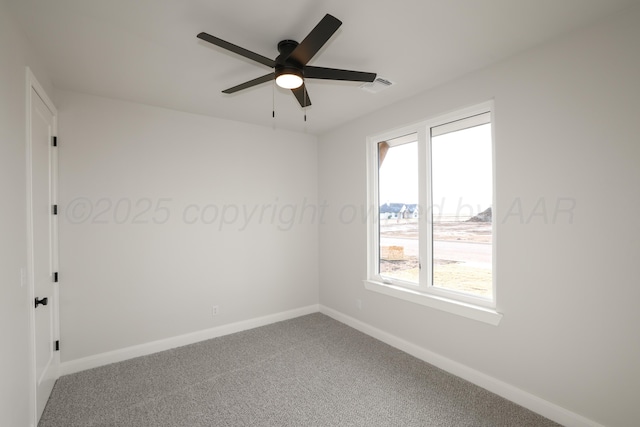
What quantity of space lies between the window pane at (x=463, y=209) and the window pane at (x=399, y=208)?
25 cm

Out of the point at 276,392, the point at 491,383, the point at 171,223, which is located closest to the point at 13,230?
the point at 171,223

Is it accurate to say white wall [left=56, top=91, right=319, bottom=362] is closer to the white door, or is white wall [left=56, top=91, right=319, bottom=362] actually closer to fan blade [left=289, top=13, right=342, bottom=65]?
the white door

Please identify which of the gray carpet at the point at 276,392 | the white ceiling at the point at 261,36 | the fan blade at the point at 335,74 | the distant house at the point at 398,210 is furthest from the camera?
the distant house at the point at 398,210

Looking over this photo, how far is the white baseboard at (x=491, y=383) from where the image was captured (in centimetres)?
208

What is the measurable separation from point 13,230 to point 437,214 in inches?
131

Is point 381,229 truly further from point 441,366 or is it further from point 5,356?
point 5,356

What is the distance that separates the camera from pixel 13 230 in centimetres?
177

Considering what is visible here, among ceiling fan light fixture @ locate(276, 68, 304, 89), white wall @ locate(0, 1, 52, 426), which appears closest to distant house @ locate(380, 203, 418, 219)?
ceiling fan light fixture @ locate(276, 68, 304, 89)

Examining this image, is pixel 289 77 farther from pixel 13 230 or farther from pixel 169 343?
pixel 169 343

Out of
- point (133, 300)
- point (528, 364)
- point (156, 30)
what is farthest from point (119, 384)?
point (528, 364)

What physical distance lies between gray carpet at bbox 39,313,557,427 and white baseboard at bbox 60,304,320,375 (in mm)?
86

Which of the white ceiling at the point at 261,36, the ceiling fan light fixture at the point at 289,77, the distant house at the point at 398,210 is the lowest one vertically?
the distant house at the point at 398,210

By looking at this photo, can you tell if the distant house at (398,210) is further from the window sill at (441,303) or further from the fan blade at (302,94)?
the fan blade at (302,94)

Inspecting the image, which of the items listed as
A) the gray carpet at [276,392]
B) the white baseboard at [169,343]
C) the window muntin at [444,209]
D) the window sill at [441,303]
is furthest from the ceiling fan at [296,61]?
the white baseboard at [169,343]
